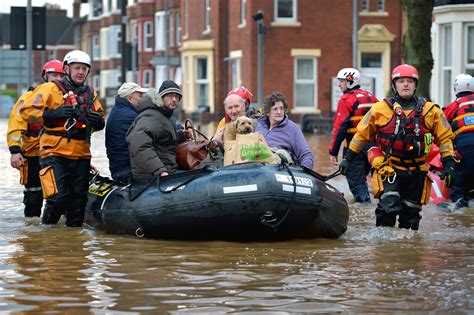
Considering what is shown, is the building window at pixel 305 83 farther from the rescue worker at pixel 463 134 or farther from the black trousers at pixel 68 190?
the black trousers at pixel 68 190

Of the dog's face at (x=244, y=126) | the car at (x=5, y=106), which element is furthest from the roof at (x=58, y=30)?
the dog's face at (x=244, y=126)

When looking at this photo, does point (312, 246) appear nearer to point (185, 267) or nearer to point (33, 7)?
point (185, 267)

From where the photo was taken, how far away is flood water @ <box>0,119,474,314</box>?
8961mm

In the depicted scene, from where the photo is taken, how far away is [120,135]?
563 inches

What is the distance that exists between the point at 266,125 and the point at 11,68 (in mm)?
19702

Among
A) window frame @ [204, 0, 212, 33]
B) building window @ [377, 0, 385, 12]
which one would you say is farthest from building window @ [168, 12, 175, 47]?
building window @ [377, 0, 385, 12]

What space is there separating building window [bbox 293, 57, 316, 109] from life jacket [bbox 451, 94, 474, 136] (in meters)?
32.8

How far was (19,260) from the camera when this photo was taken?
1146 centimetres

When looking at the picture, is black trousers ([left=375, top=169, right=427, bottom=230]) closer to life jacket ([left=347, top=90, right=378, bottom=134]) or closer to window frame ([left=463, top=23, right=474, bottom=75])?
life jacket ([left=347, top=90, right=378, bottom=134])

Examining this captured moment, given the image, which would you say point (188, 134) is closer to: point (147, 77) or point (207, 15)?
point (207, 15)

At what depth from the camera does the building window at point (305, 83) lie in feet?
162

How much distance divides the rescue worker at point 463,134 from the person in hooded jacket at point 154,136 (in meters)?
4.53

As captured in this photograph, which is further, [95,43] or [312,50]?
[95,43]

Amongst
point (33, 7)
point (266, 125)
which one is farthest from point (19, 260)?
point (33, 7)
